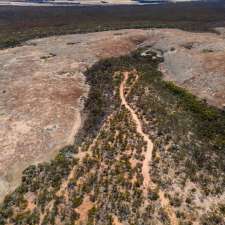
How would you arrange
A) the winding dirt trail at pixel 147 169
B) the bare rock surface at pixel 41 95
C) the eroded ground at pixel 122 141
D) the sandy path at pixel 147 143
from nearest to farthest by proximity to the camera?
the winding dirt trail at pixel 147 169 → the eroded ground at pixel 122 141 → the sandy path at pixel 147 143 → the bare rock surface at pixel 41 95

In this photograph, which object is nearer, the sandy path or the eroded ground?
the eroded ground

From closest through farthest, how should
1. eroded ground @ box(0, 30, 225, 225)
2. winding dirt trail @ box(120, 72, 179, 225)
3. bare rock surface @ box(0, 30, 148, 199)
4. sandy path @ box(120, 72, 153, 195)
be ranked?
winding dirt trail @ box(120, 72, 179, 225) → eroded ground @ box(0, 30, 225, 225) → sandy path @ box(120, 72, 153, 195) → bare rock surface @ box(0, 30, 148, 199)

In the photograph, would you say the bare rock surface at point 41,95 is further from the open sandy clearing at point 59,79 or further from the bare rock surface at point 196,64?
the bare rock surface at point 196,64

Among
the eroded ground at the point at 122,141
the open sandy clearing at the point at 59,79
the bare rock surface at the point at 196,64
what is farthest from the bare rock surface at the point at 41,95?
the bare rock surface at the point at 196,64

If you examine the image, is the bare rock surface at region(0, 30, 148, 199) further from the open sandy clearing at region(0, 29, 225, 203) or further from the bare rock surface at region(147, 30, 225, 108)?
the bare rock surface at region(147, 30, 225, 108)

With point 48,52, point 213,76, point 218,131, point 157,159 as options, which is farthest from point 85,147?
point 48,52

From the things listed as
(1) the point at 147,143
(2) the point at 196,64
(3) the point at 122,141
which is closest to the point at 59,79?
(3) the point at 122,141

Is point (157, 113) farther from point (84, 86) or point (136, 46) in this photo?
point (136, 46)

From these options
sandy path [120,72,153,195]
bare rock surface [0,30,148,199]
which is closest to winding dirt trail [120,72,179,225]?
sandy path [120,72,153,195]
